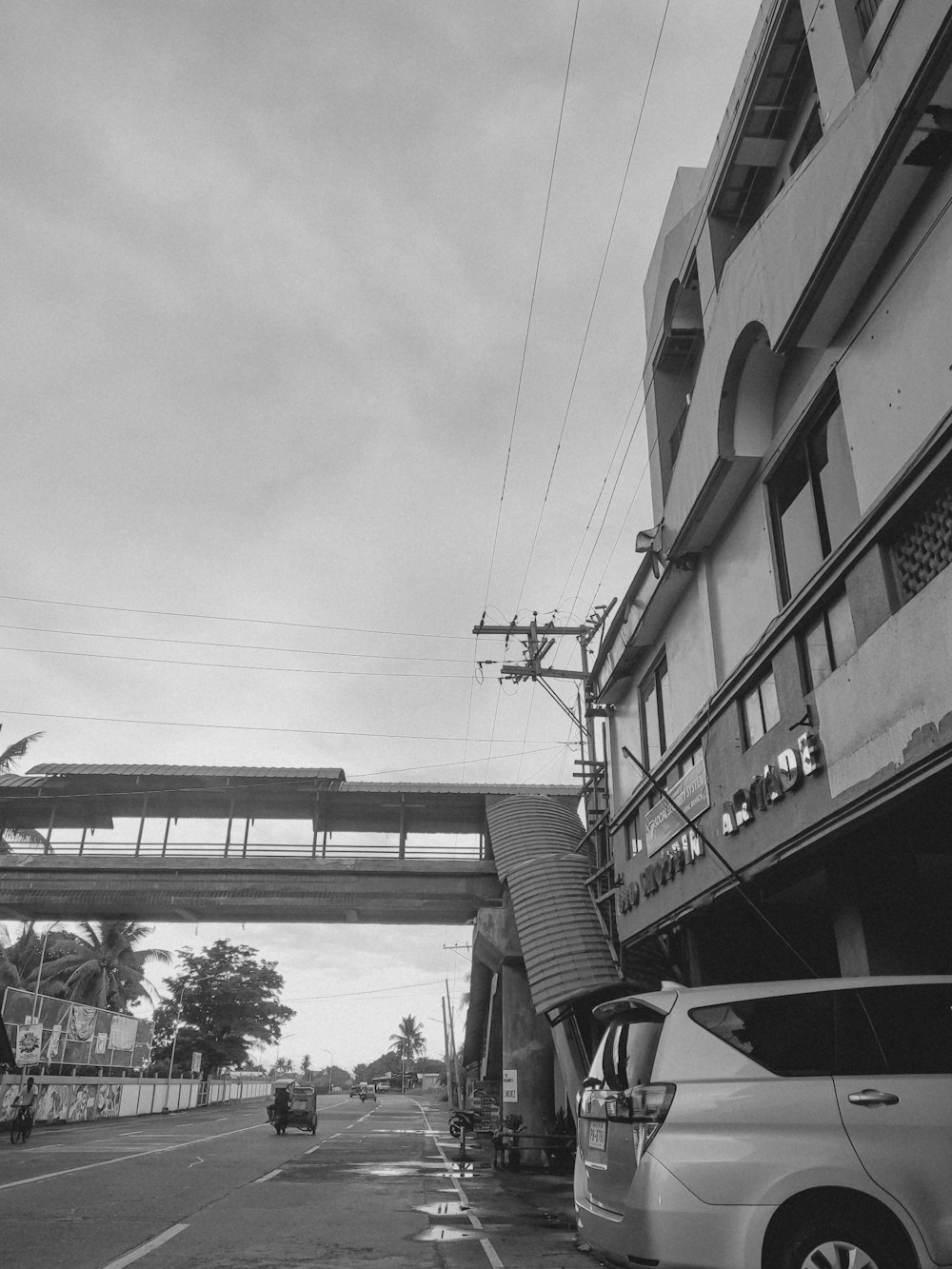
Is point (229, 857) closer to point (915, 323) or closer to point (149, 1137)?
point (149, 1137)

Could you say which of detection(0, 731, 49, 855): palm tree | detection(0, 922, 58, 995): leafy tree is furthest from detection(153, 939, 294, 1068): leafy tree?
detection(0, 731, 49, 855): palm tree

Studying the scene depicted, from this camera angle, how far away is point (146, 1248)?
7945 millimetres

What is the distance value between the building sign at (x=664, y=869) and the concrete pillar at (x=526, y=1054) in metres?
6.98

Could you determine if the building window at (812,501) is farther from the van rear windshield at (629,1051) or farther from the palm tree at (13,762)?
the palm tree at (13,762)

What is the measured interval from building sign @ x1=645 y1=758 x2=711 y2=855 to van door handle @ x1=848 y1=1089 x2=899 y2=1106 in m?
5.14

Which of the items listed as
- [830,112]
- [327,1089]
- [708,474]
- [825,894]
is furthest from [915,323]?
[327,1089]

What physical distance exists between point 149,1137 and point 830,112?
26.6 metres

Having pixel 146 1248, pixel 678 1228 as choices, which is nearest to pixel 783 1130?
pixel 678 1228

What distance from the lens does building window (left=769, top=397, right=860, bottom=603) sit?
895 cm

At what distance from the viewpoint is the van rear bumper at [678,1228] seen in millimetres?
4508

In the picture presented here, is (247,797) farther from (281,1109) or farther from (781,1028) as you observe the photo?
(781,1028)

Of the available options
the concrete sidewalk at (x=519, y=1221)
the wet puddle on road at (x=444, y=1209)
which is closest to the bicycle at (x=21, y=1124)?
the concrete sidewalk at (x=519, y=1221)

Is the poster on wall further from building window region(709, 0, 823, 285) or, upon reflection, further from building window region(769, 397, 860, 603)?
building window region(709, 0, 823, 285)

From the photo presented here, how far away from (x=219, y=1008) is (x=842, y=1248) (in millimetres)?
71133
